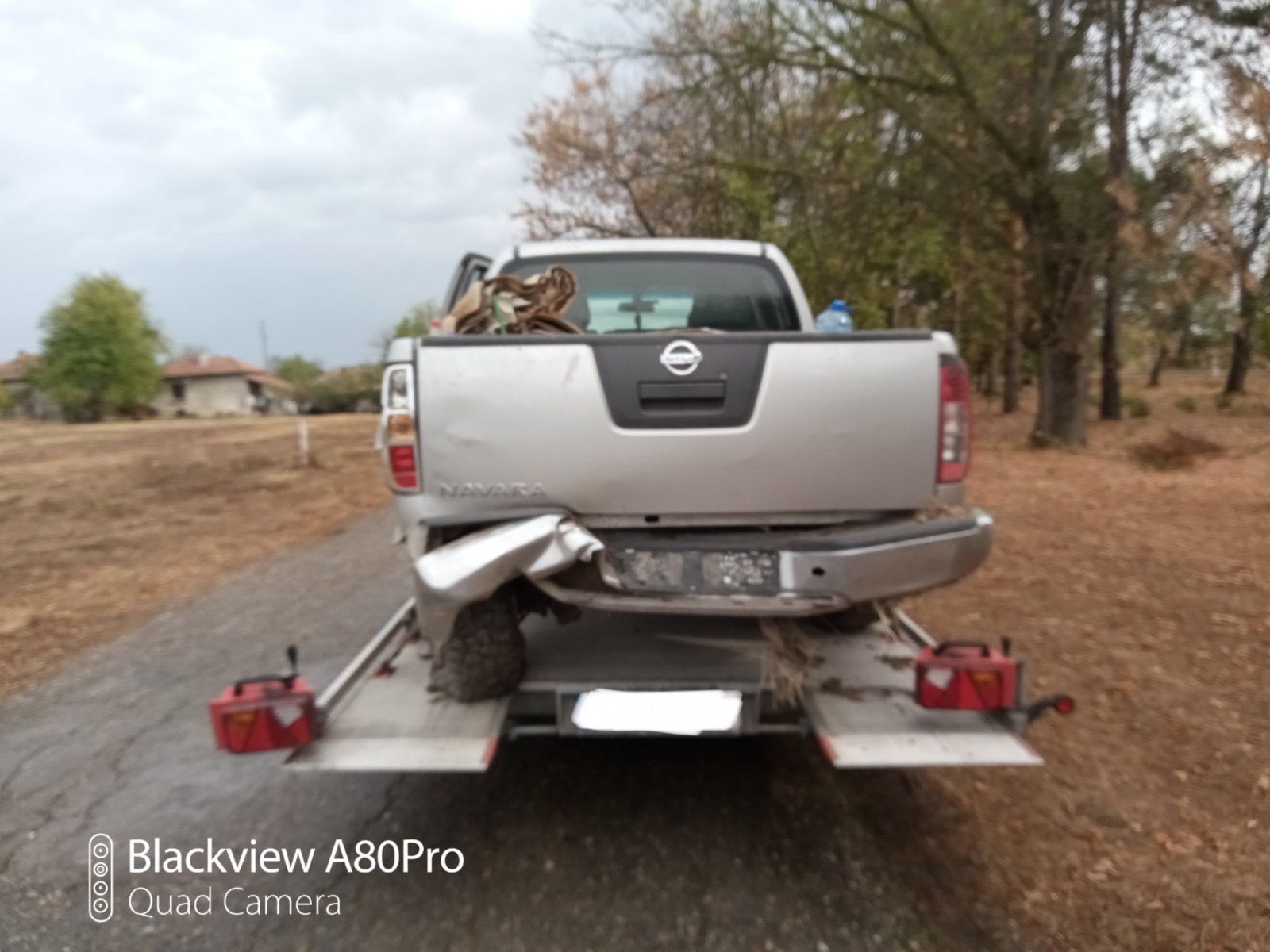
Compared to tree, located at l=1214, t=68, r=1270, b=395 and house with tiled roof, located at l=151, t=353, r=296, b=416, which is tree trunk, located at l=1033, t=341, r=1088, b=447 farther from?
house with tiled roof, located at l=151, t=353, r=296, b=416

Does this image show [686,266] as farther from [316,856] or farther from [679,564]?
[316,856]

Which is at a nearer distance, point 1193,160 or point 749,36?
point 1193,160

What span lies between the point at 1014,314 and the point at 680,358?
63.8 ft

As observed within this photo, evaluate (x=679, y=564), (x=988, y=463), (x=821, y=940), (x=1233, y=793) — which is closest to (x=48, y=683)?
(x=679, y=564)

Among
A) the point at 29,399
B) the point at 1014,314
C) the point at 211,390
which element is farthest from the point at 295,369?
the point at 1014,314

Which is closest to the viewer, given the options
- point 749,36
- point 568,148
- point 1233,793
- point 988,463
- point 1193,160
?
point 1233,793

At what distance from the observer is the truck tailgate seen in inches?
124

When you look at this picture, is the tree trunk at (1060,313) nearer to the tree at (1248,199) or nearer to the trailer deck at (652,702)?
the tree at (1248,199)

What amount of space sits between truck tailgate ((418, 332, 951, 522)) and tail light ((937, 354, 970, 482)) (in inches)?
2.8

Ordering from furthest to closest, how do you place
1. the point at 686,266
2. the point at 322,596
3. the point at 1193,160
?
1. the point at 1193,160
2. the point at 322,596
3. the point at 686,266

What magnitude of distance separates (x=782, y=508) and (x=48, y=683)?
4641 mm

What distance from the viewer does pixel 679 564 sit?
316 cm

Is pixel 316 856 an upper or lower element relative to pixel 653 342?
lower

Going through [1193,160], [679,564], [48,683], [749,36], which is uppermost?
[749,36]
